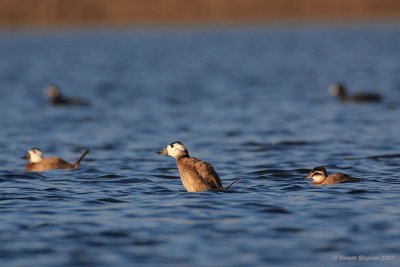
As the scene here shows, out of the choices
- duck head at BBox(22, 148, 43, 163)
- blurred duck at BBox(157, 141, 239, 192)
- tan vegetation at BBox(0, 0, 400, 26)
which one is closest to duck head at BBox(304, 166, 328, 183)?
blurred duck at BBox(157, 141, 239, 192)

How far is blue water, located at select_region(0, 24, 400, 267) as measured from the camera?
10.1 meters

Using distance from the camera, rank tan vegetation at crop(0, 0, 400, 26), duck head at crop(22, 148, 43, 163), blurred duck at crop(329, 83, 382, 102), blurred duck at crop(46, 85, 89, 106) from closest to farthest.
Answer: duck head at crop(22, 148, 43, 163) → blurred duck at crop(329, 83, 382, 102) → blurred duck at crop(46, 85, 89, 106) → tan vegetation at crop(0, 0, 400, 26)

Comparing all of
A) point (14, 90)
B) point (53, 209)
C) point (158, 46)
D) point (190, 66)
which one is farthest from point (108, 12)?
point (53, 209)

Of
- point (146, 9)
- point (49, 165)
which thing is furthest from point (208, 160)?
point (146, 9)

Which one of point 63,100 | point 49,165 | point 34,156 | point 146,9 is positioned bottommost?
point 49,165

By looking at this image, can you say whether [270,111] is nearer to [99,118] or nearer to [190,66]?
[99,118]

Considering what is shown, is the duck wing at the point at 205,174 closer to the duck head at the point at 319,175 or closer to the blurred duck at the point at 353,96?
the duck head at the point at 319,175

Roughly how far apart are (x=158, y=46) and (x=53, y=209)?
54916 mm

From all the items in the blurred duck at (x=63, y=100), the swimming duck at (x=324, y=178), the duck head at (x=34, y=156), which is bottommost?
the swimming duck at (x=324, y=178)

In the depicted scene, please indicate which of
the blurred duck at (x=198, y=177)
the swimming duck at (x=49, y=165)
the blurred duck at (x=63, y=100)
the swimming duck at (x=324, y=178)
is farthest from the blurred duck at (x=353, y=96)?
the blurred duck at (x=198, y=177)

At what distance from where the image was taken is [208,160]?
715 inches

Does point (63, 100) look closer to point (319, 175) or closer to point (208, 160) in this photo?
point (208, 160)

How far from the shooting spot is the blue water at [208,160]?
Answer: 1012cm

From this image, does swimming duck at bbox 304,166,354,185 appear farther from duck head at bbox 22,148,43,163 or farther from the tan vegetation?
the tan vegetation
